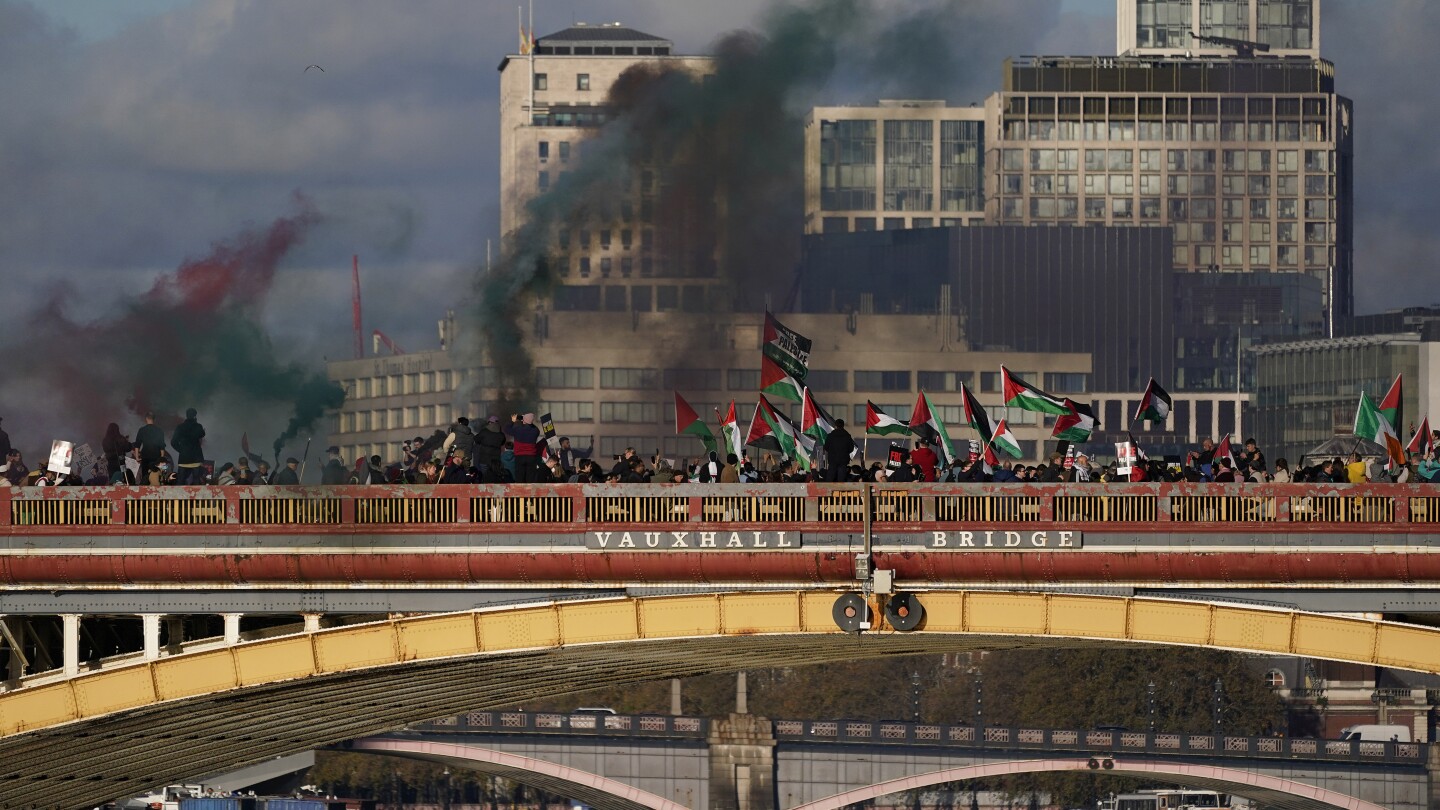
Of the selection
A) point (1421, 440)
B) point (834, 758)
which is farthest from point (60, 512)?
point (834, 758)

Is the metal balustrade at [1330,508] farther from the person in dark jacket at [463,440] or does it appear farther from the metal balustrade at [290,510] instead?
the metal balustrade at [290,510]

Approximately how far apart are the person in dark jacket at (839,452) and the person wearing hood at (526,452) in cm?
630

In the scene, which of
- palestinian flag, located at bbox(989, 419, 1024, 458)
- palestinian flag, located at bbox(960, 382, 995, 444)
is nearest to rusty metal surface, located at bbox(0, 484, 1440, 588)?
palestinian flag, located at bbox(960, 382, 995, 444)

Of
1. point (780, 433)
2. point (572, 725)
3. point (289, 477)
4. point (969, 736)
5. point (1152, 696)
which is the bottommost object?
point (1152, 696)

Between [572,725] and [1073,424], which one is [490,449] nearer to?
[1073,424]

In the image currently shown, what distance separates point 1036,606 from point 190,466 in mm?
19207

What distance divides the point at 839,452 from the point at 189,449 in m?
14.7

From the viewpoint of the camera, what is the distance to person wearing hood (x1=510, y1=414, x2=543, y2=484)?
59.9 meters

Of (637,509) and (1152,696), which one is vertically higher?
(637,509)

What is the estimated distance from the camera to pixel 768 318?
232 feet

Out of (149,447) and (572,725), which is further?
(572,725)

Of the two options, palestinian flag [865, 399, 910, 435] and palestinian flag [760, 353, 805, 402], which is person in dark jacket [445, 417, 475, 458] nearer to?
palestinian flag [760, 353, 805, 402]

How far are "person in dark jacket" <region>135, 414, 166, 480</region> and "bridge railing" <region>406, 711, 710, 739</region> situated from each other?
77.9 m

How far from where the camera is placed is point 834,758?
143m
